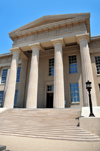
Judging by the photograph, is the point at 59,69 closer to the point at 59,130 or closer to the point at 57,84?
the point at 57,84

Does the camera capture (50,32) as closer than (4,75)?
Yes

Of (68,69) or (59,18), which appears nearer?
(59,18)

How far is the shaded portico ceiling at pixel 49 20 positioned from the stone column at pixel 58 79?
422cm

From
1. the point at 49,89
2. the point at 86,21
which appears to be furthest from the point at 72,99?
the point at 86,21

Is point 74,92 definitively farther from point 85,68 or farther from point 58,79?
point 85,68

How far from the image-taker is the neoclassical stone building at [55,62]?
56.0 ft

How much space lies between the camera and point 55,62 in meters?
17.7

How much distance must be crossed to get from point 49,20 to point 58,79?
11821 millimetres

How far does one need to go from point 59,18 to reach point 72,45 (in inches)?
220

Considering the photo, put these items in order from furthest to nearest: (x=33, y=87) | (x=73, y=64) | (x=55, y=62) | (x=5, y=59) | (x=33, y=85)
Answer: (x=5, y=59)
(x=73, y=64)
(x=55, y=62)
(x=33, y=85)
(x=33, y=87)

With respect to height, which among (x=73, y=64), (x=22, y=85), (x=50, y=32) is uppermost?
(x=50, y=32)

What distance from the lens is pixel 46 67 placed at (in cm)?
2342

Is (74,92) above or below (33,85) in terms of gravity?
below

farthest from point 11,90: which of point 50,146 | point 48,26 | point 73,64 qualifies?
point 50,146
